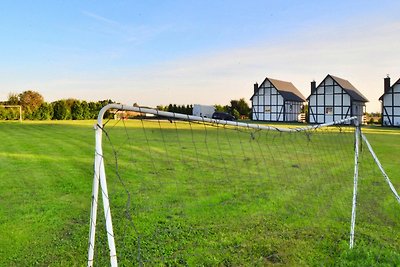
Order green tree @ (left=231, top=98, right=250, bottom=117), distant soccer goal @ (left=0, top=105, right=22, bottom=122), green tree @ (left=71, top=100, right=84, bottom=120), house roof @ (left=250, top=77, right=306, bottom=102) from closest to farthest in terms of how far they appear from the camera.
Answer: distant soccer goal @ (left=0, top=105, right=22, bottom=122)
green tree @ (left=71, top=100, right=84, bottom=120)
house roof @ (left=250, top=77, right=306, bottom=102)
green tree @ (left=231, top=98, right=250, bottom=117)

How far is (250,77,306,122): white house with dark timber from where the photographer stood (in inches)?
1587

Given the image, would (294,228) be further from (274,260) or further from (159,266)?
(159,266)

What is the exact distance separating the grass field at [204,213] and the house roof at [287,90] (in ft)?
105

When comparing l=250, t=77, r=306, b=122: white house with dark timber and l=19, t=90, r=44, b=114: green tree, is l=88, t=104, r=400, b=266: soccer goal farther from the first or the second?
l=19, t=90, r=44, b=114: green tree

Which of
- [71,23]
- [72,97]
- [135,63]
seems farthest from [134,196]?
[72,97]

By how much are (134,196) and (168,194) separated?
0.67m

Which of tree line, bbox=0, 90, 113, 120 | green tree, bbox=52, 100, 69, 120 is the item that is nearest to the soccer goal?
tree line, bbox=0, 90, 113, 120

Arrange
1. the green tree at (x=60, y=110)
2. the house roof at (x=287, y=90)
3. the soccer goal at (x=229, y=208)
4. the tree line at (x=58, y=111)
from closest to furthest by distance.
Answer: the soccer goal at (x=229, y=208) → the tree line at (x=58, y=111) → the green tree at (x=60, y=110) → the house roof at (x=287, y=90)

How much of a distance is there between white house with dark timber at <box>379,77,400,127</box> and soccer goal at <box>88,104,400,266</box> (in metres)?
27.8

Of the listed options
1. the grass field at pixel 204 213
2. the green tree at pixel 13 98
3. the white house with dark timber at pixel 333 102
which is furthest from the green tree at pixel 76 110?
the grass field at pixel 204 213

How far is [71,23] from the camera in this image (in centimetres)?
1881

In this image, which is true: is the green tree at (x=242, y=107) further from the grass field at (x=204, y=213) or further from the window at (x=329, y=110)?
the grass field at (x=204, y=213)

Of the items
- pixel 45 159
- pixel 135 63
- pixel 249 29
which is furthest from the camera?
pixel 135 63

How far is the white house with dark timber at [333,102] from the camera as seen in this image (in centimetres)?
3547
